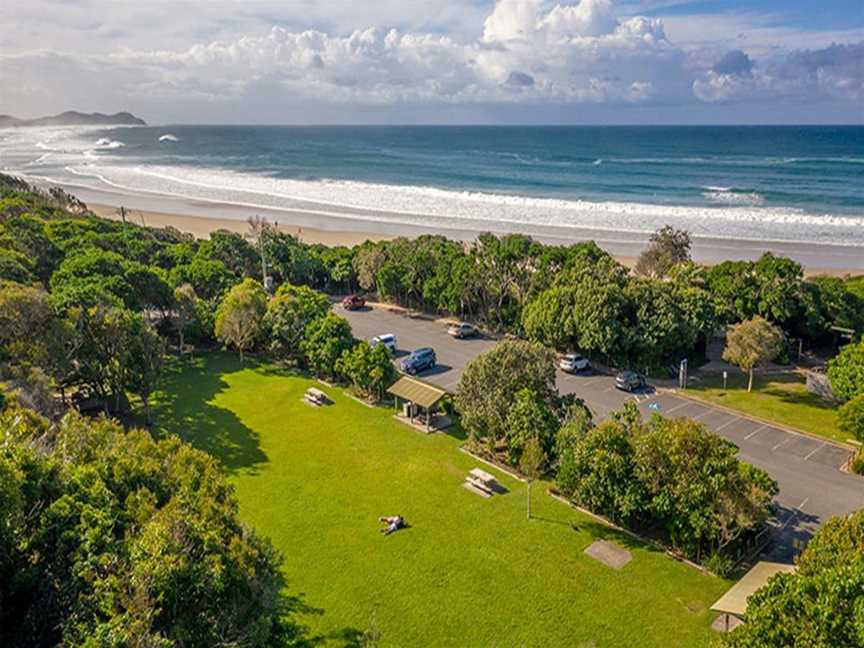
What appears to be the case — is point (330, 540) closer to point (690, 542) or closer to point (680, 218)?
point (690, 542)

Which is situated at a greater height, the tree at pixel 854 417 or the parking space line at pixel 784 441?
the tree at pixel 854 417

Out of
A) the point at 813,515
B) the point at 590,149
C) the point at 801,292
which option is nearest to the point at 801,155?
the point at 590,149

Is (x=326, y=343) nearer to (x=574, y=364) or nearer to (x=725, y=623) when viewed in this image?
(x=574, y=364)

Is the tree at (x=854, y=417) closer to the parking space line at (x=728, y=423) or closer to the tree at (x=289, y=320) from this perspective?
the parking space line at (x=728, y=423)

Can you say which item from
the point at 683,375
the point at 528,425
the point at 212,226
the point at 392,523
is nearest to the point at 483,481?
the point at 528,425

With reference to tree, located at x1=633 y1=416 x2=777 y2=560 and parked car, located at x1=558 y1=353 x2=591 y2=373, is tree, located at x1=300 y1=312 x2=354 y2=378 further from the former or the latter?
tree, located at x1=633 y1=416 x2=777 y2=560

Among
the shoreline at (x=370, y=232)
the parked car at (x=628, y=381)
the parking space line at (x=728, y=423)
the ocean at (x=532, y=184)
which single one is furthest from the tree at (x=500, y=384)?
the ocean at (x=532, y=184)
